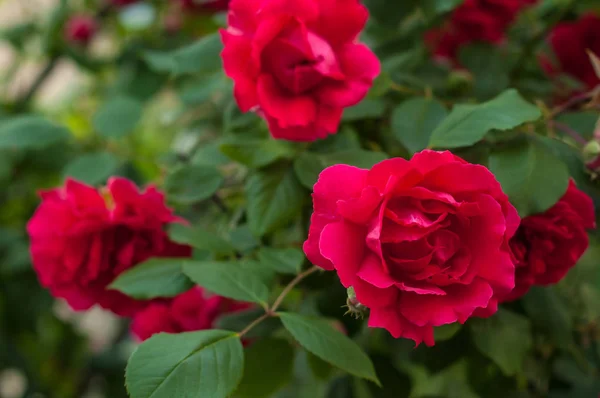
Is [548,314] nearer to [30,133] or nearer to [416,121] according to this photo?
[416,121]

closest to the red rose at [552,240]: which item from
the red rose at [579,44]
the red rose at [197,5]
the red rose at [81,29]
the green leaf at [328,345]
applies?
the green leaf at [328,345]

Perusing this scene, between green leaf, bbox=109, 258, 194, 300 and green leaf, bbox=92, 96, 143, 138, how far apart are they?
341 millimetres

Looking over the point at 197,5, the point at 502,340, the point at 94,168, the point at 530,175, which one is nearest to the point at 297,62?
the point at 530,175

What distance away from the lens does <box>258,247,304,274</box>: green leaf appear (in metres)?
0.49

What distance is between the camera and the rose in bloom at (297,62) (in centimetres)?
43

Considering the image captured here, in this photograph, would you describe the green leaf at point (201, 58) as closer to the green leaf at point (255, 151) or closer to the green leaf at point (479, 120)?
the green leaf at point (255, 151)

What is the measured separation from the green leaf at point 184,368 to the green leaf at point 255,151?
149 mm

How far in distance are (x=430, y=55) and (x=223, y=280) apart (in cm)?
49

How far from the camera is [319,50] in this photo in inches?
17.5

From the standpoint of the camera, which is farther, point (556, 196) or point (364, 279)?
point (556, 196)

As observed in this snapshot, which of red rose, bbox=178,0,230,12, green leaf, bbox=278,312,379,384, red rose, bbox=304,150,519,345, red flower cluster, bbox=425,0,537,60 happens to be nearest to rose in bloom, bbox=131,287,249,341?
green leaf, bbox=278,312,379,384

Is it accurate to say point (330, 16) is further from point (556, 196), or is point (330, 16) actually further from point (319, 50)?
point (556, 196)

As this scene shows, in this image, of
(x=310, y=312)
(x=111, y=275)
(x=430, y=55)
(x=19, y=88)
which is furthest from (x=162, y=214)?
(x=19, y=88)

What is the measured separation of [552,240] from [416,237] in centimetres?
17
